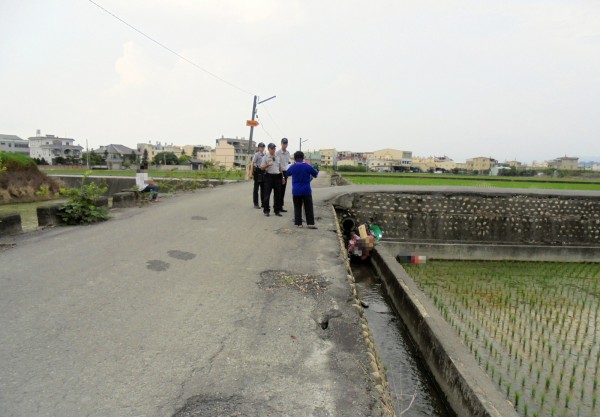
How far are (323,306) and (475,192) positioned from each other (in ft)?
40.9

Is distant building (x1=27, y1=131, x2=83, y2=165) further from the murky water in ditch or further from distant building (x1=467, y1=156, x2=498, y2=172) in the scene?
distant building (x1=467, y1=156, x2=498, y2=172)

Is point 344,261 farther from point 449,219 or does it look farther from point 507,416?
point 449,219

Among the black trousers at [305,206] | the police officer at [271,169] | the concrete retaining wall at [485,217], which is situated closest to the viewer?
the black trousers at [305,206]

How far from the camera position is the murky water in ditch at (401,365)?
404 centimetres

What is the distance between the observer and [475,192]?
563 inches

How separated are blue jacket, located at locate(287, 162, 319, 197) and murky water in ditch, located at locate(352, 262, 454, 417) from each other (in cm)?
249

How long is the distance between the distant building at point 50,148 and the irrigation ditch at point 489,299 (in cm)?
7828

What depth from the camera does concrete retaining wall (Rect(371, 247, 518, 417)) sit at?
10.7 ft

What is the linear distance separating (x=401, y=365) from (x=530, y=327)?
2.54 metres

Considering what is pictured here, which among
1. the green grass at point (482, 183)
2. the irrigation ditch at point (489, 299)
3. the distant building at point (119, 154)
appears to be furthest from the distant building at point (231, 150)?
the irrigation ditch at point (489, 299)

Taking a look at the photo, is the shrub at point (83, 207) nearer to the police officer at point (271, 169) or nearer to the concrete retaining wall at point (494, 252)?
the police officer at point (271, 169)

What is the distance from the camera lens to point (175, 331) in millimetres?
3125

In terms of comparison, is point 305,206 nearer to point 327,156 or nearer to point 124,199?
point 124,199

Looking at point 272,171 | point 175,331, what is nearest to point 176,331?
point 175,331
